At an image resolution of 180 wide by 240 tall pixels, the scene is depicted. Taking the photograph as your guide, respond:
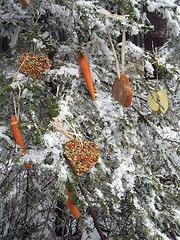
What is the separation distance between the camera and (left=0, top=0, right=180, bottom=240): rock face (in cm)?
138

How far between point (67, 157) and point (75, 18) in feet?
2.66

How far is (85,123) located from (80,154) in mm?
365

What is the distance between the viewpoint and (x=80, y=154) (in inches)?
51.5

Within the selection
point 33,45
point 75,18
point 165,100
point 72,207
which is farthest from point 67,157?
point 75,18

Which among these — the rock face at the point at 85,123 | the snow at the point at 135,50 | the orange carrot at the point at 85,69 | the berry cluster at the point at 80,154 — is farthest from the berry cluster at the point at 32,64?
the snow at the point at 135,50

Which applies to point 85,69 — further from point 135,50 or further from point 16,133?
point 16,133

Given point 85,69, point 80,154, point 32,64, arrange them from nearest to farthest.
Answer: point 80,154 → point 32,64 → point 85,69

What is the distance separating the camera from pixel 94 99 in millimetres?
1689

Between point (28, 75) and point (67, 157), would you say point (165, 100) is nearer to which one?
point (67, 157)

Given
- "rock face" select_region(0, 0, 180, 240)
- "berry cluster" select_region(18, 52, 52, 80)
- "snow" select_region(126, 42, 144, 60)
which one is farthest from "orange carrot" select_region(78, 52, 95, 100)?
"snow" select_region(126, 42, 144, 60)

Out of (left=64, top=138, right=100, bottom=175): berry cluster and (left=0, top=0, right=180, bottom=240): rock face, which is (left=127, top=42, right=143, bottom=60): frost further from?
(left=64, top=138, right=100, bottom=175): berry cluster

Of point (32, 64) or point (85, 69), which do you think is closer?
point (32, 64)

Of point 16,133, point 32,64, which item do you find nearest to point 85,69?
point 32,64

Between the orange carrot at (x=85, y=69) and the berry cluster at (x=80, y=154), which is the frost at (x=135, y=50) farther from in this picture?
the berry cluster at (x=80, y=154)
